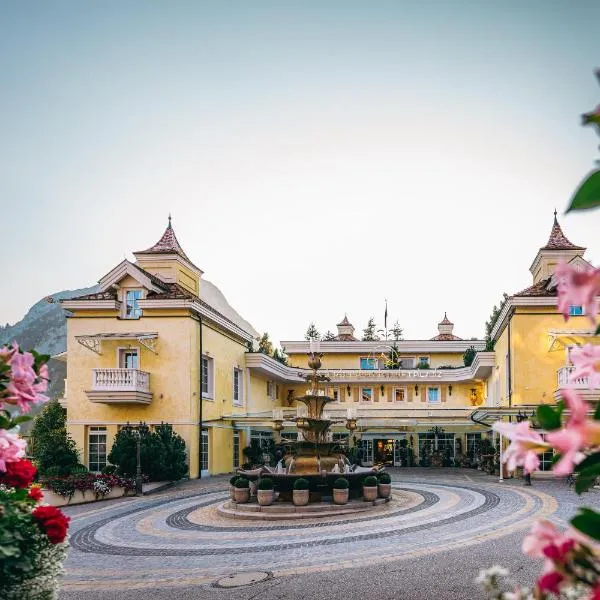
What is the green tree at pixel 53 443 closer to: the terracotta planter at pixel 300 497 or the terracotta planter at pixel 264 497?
the terracotta planter at pixel 264 497

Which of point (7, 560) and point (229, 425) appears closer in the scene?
point (7, 560)

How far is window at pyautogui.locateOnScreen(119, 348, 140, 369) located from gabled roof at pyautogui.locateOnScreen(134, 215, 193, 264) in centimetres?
529

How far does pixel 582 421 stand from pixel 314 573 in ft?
30.7

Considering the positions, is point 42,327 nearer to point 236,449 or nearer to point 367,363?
point 367,363

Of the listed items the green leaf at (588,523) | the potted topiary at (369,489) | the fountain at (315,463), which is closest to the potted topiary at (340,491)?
the fountain at (315,463)

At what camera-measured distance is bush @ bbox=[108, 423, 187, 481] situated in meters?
23.6

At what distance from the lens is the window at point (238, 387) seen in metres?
34.2

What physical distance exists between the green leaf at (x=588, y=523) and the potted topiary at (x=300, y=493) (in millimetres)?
15734

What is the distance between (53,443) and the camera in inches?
1019

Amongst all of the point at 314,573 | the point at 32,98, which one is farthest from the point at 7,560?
the point at 32,98

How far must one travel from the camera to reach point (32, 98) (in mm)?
15156

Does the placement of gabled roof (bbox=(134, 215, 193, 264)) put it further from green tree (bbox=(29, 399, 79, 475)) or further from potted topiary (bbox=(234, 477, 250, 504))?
potted topiary (bbox=(234, 477, 250, 504))

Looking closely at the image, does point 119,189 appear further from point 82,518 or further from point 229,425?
point 229,425

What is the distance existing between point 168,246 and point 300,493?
18294 mm
